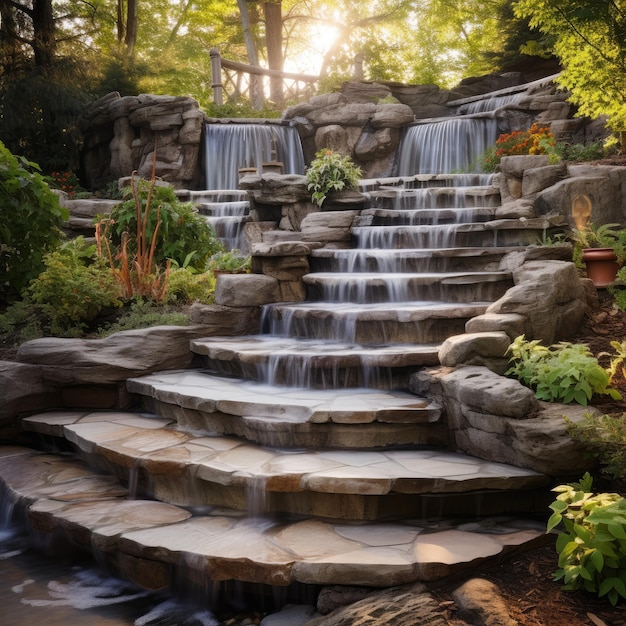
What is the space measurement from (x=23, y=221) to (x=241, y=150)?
817cm

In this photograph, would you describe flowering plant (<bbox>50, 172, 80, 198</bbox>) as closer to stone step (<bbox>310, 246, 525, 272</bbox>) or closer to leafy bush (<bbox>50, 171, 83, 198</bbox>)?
leafy bush (<bbox>50, 171, 83, 198</bbox>)

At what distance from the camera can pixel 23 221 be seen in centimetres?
721

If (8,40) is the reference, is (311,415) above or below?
below

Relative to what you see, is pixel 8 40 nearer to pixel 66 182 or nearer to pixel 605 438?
pixel 66 182

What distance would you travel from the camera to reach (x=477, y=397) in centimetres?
399

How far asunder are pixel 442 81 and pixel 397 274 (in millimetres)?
18875

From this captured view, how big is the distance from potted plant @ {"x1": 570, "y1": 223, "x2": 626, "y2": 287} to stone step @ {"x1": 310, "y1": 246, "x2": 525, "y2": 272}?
687 millimetres

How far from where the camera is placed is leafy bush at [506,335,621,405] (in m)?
4.02

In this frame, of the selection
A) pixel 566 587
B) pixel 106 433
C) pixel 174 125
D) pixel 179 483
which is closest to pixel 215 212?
pixel 174 125

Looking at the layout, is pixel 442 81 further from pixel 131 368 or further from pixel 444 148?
pixel 131 368

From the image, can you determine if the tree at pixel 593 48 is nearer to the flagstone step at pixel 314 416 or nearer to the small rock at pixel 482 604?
the flagstone step at pixel 314 416

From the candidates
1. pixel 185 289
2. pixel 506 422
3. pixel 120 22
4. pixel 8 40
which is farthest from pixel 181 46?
pixel 506 422

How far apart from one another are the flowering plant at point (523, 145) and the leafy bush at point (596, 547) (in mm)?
7515

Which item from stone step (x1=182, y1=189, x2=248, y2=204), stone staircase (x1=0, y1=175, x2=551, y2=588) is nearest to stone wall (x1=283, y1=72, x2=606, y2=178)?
stone step (x1=182, y1=189, x2=248, y2=204)
